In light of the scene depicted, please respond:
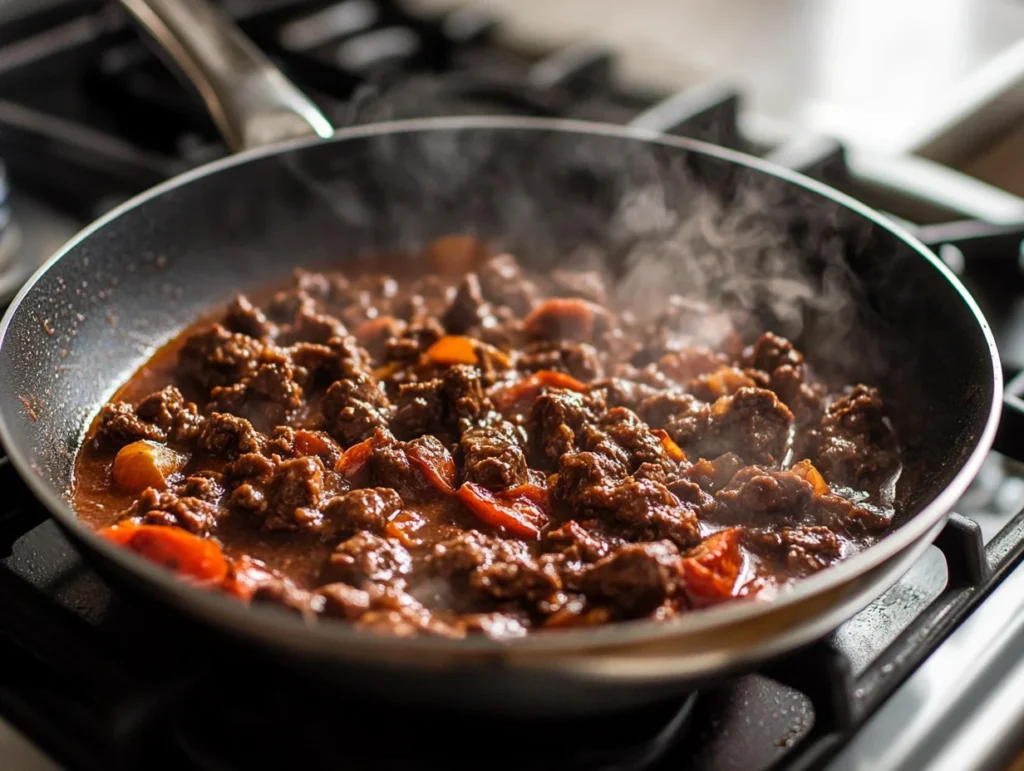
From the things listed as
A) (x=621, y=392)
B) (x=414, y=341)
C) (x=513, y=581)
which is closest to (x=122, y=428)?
(x=414, y=341)

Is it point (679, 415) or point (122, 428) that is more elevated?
point (679, 415)

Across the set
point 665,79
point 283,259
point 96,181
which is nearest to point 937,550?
point 283,259

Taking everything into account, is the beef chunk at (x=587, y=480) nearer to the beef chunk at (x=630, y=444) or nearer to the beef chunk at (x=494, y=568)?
the beef chunk at (x=630, y=444)

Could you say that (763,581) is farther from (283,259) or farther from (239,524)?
(283,259)

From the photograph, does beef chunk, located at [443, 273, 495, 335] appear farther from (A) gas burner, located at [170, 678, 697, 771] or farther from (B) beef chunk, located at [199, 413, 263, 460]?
(A) gas burner, located at [170, 678, 697, 771]

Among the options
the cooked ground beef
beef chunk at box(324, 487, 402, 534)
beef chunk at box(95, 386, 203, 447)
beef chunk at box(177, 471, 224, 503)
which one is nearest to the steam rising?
the cooked ground beef

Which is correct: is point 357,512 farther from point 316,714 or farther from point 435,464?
point 316,714
